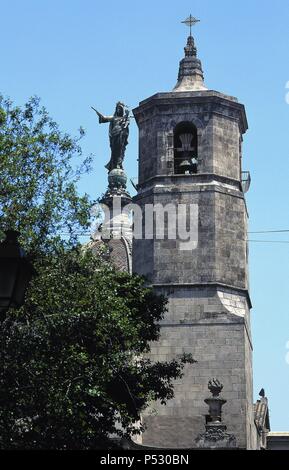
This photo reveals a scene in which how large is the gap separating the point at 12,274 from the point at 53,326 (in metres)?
10.5

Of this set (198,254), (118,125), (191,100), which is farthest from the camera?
(118,125)

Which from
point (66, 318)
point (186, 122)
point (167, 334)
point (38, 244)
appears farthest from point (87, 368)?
point (186, 122)

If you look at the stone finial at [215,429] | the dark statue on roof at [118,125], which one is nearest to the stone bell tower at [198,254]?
the stone finial at [215,429]

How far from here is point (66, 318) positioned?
70.8ft

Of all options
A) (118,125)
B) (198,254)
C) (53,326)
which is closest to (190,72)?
(198,254)

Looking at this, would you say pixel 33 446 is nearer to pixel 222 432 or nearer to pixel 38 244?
pixel 38 244

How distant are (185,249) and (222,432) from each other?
6110 mm

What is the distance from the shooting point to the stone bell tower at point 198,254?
3269 centimetres

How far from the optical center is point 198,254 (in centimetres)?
3384

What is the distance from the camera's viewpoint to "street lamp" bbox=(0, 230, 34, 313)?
1080 cm

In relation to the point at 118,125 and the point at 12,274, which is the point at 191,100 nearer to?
the point at 118,125

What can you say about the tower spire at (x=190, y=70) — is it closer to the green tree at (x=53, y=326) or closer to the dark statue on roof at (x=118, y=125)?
the dark statue on roof at (x=118, y=125)
